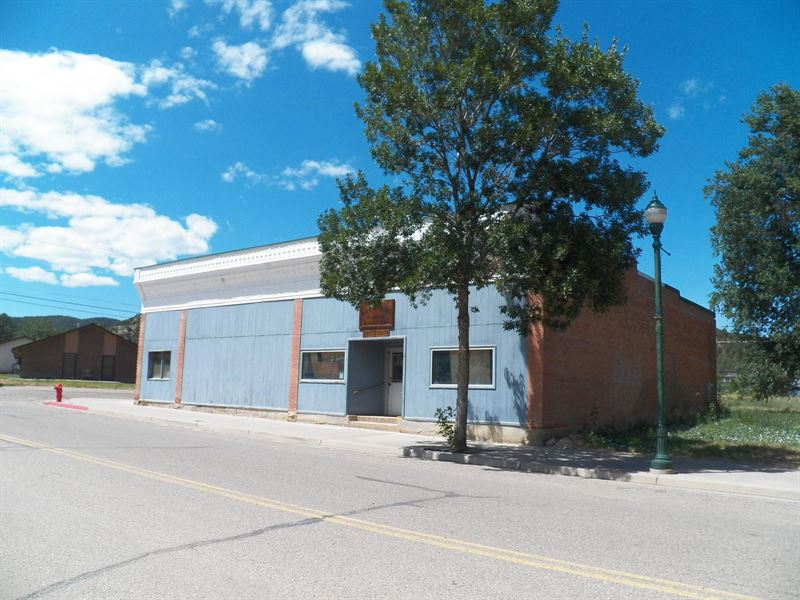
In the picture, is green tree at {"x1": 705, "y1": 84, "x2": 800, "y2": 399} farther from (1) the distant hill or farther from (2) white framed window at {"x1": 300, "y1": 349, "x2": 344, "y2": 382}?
(1) the distant hill

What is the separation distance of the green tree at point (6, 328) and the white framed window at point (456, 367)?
125 meters

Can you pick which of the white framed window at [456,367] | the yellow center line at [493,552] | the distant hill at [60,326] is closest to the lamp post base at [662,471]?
the white framed window at [456,367]

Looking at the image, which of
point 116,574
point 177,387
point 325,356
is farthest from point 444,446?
point 177,387

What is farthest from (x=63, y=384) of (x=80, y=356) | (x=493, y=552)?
(x=493, y=552)

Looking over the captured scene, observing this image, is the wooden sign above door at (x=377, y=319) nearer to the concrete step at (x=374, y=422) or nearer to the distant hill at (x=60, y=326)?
the concrete step at (x=374, y=422)

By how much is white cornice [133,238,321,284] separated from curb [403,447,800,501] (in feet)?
31.5

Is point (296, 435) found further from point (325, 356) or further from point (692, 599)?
point (692, 599)

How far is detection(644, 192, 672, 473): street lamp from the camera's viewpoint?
1241 centimetres

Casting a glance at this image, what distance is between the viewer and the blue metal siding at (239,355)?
77.6 feet

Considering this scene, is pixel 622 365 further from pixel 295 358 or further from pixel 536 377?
pixel 295 358

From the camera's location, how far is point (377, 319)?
2062 centimetres

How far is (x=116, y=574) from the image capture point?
217 inches

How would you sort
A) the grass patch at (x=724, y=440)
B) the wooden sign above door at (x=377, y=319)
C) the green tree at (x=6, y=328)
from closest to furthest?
the grass patch at (x=724, y=440) → the wooden sign above door at (x=377, y=319) → the green tree at (x=6, y=328)

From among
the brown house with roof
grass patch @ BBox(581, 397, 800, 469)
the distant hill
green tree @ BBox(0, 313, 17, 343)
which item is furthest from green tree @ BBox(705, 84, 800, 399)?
green tree @ BBox(0, 313, 17, 343)
